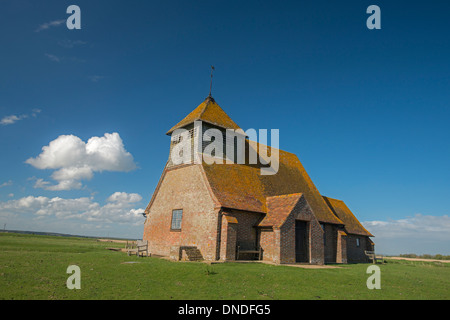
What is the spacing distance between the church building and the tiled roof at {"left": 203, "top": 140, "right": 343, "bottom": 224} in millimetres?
105

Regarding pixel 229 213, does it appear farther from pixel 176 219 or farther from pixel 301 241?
pixel 301 241

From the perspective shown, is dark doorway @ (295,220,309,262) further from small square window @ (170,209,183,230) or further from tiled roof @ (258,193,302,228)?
small square window @ (170,209,183,230)

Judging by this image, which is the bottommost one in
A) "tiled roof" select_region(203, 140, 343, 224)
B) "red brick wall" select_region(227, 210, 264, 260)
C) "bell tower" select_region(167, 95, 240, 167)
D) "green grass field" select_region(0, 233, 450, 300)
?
"green grass field" select_region(0, 233, 450, 300)

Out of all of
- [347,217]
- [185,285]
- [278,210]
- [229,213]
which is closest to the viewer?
[185,285]

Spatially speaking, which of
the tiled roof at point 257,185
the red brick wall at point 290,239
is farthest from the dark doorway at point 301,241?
the tiled roof at point 257,185

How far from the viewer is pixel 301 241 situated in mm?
22594

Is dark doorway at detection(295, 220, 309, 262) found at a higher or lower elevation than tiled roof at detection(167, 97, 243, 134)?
lower

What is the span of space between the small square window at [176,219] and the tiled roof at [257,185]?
14.4ft

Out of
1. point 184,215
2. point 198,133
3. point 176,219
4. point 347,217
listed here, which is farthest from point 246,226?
point 347,217

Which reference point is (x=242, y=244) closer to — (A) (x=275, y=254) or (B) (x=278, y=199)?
(A) (x=275, y=254)

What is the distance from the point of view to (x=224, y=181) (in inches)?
915

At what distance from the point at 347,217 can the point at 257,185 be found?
1584 centimetres

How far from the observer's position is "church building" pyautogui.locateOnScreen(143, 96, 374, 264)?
66.7ft

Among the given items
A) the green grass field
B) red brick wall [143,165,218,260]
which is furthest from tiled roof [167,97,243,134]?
the green grass field
